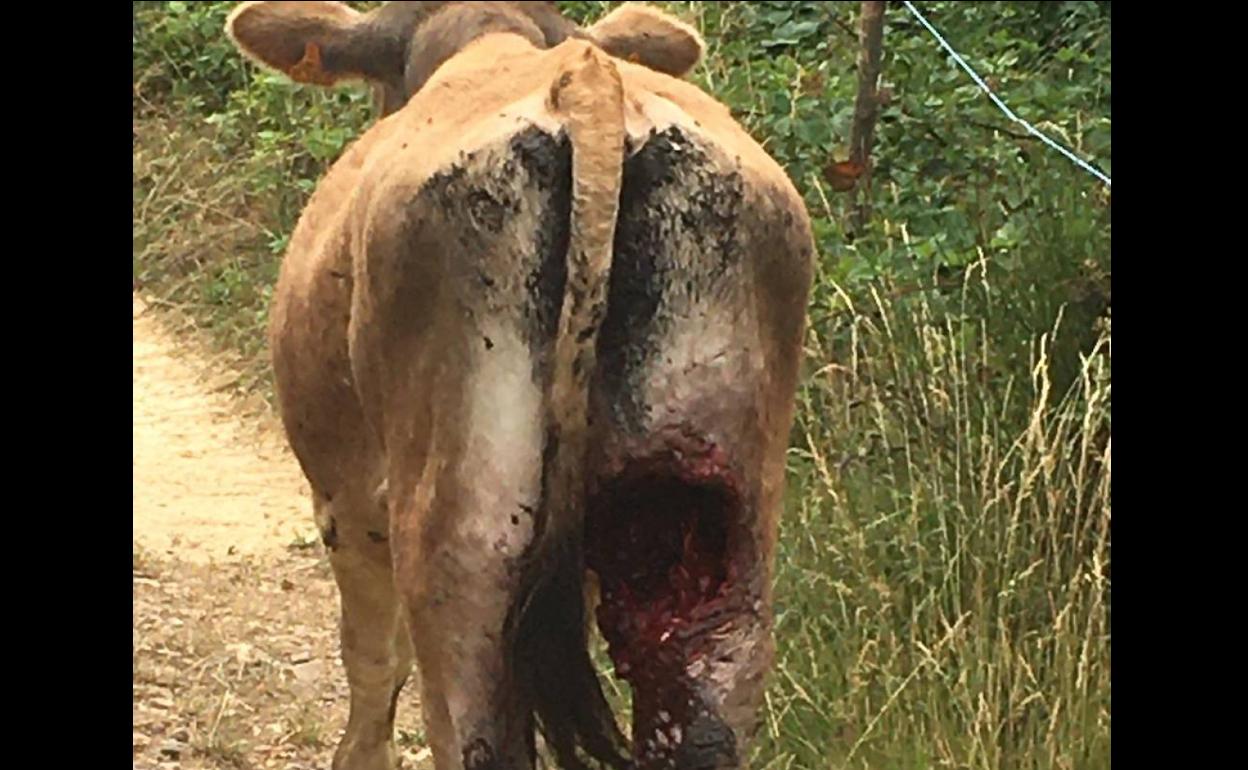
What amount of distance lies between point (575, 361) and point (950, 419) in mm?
2537

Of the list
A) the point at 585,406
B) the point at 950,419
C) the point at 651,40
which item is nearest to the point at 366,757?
the point at 950,419

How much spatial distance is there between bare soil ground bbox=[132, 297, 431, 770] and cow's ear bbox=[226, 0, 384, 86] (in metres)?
1.97

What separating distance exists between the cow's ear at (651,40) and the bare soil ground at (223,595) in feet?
6.81

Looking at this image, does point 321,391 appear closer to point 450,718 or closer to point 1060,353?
point 450,718

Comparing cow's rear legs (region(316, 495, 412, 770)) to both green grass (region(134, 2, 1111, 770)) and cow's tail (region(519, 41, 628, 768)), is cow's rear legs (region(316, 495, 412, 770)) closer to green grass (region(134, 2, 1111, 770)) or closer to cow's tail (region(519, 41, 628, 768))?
green grass (region(134, 2, 1111, 770))

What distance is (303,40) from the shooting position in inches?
219

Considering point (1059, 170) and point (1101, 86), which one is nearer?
point (1059, 170)

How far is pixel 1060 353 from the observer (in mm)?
6172

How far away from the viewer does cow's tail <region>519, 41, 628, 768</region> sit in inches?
137

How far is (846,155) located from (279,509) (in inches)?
101

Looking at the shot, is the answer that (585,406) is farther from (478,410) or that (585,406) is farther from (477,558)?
(477,558)

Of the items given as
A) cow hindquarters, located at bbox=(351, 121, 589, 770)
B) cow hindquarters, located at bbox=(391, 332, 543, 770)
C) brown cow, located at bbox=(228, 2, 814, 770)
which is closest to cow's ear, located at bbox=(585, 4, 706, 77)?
brown cow, located at bbox=(228, 2, 814, 770)

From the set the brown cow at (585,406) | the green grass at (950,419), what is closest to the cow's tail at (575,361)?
the brown cow at (585,406)

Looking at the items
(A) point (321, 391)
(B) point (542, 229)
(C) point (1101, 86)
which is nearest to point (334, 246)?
(A) point (321, 391)
